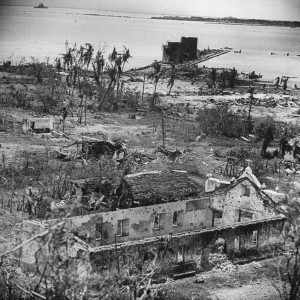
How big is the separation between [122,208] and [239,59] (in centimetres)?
9254

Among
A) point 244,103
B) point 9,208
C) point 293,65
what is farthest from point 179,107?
point 293,65

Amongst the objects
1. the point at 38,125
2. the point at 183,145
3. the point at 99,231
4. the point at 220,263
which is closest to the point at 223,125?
the point at 183,145

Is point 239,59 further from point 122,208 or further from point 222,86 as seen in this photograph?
point 122,208

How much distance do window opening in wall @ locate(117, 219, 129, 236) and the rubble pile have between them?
267 cm

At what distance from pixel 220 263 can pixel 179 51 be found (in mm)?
63717

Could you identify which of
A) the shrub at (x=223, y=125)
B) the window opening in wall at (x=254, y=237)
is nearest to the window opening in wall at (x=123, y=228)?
the window opening in wall at (x=254, y=237)

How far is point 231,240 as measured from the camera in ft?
62.7

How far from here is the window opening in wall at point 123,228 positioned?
1938 cm

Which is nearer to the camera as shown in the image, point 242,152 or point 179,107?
point 242,152

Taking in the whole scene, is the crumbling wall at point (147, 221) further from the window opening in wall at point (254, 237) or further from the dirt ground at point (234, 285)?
the dirt ground at point (234, 285)

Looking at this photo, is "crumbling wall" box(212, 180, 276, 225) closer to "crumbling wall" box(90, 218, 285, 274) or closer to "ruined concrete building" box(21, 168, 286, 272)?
"ruined concrete building" box(21, 168, 286, 272)

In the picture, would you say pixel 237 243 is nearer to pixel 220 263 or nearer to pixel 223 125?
pixel 220 263

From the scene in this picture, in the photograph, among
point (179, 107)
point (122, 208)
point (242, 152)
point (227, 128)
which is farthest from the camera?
point (179, 107)

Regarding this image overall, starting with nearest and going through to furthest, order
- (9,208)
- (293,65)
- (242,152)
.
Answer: (9,208), (242,152), (293,65)
